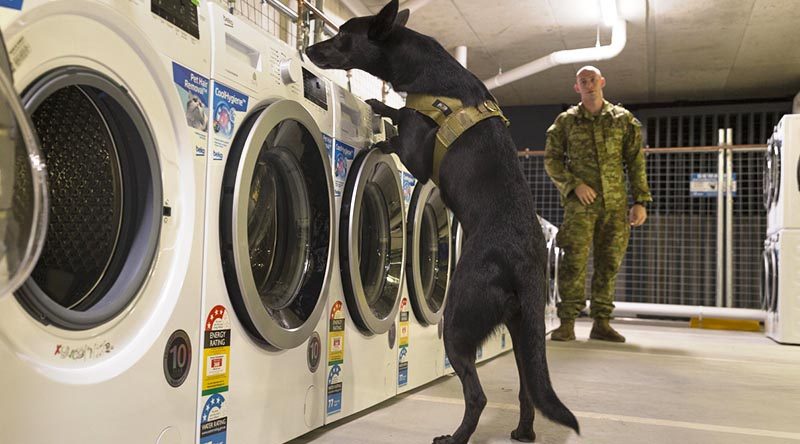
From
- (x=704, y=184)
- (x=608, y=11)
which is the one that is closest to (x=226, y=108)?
(x=608, y=11)

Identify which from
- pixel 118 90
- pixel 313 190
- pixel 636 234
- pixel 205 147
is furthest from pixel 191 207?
pixel 636 234

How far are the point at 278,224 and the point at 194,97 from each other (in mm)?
529

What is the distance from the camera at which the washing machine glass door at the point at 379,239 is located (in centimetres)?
212

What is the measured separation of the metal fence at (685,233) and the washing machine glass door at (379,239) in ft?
16.5

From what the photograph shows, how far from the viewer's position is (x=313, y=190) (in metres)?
1.85

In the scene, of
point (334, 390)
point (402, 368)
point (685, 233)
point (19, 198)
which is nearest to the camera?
point (19, 198)

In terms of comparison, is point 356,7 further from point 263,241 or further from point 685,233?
point 685,233

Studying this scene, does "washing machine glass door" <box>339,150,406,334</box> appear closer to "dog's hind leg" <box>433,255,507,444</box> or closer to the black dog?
the black dog

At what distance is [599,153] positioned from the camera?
409 centimetres

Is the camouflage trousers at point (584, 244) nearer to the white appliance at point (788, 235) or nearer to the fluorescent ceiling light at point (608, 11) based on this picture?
the white appliance at point (788, 235)

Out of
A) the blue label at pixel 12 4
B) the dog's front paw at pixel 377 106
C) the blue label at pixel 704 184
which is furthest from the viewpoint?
the blue label at pixel 704 184

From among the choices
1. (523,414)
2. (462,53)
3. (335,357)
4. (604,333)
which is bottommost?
(604,333)

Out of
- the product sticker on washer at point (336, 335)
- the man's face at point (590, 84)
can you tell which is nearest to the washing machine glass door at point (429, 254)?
the product sticker on washer at point (336, 335)

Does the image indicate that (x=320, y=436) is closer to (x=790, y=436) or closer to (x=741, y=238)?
(x=790, y=436)
